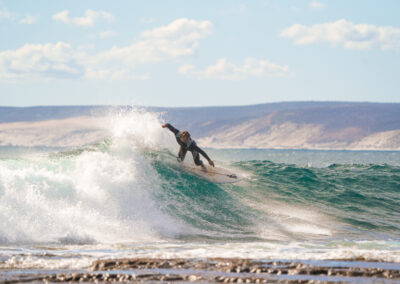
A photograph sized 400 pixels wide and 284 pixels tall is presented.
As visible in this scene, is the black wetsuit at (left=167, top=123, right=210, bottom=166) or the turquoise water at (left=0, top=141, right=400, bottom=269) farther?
the black wetsuit at (left=167, top=123, right=210, bottom=166)

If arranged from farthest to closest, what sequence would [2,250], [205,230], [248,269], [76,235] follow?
[205,230] < [76,235] < [2,250] < [248,269]

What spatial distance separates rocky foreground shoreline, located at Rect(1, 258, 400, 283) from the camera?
28.2 feet

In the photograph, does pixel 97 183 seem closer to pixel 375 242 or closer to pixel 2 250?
pixel 2 250

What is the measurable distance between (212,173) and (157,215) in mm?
4869

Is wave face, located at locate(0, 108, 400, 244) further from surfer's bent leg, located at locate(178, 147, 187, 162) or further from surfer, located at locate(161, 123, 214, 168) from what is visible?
surfer, located at locate(161, 123, 214, 168)

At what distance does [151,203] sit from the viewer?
584 inches

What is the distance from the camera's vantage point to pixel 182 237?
13.1 m

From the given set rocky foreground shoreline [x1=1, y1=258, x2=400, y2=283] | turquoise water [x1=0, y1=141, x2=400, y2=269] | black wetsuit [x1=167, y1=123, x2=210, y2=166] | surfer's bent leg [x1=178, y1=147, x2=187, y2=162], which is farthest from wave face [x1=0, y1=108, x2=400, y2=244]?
rocky foreground shoreline [x1=1, y1=258, x2=400, y2=283]

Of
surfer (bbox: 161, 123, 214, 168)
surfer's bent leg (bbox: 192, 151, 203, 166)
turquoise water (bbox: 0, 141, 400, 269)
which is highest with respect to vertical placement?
surfer (bbox: 161, 123, 214, 168)

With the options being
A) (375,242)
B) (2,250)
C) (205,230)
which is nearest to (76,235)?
(2,250)

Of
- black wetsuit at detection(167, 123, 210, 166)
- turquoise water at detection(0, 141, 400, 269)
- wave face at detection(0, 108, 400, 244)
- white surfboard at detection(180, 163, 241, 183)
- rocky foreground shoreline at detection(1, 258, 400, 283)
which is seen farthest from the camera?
white surfboard at detection(180, 163, 241, 183)

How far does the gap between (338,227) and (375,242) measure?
227 cm

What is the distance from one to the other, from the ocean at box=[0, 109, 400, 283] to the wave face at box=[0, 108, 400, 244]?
32 mm

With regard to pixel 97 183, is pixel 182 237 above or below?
below
